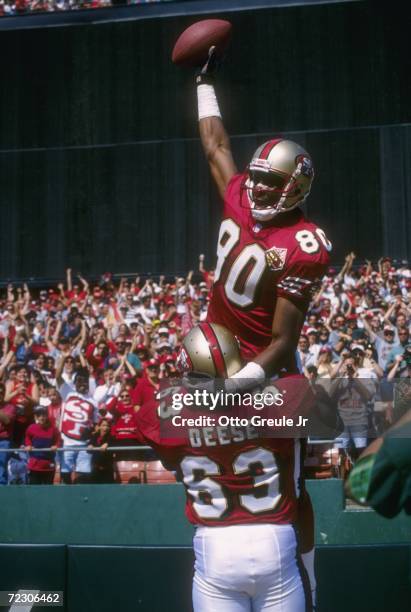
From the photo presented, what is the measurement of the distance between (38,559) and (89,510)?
4.11m

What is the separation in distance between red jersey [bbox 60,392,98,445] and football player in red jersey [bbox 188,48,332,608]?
20.4 feet

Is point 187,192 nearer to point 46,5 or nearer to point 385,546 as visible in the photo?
point 46,5

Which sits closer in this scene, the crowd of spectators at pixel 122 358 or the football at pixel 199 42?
the football at pixel 199 42

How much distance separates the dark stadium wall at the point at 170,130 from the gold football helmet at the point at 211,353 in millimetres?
20405

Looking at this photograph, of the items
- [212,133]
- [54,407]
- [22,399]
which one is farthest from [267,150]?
[22,399]

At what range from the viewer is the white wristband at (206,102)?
175 inches

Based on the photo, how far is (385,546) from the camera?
5.86 meters

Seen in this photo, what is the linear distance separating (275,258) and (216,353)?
485mm

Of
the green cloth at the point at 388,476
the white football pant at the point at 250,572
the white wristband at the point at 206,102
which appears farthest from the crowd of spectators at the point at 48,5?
the green cloth at the point at 388,476

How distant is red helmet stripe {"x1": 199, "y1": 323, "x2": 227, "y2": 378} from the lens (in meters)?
3.50

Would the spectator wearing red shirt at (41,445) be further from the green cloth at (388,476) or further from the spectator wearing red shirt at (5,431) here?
the green cloth at (388,476)

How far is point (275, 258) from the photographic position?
3744 millimetres

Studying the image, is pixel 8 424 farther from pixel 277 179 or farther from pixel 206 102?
pixel 277 179

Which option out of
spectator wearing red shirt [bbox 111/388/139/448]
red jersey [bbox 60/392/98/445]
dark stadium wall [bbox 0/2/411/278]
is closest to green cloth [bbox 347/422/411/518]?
spectator wearing red shirt [bbox 111/388/139/448]
